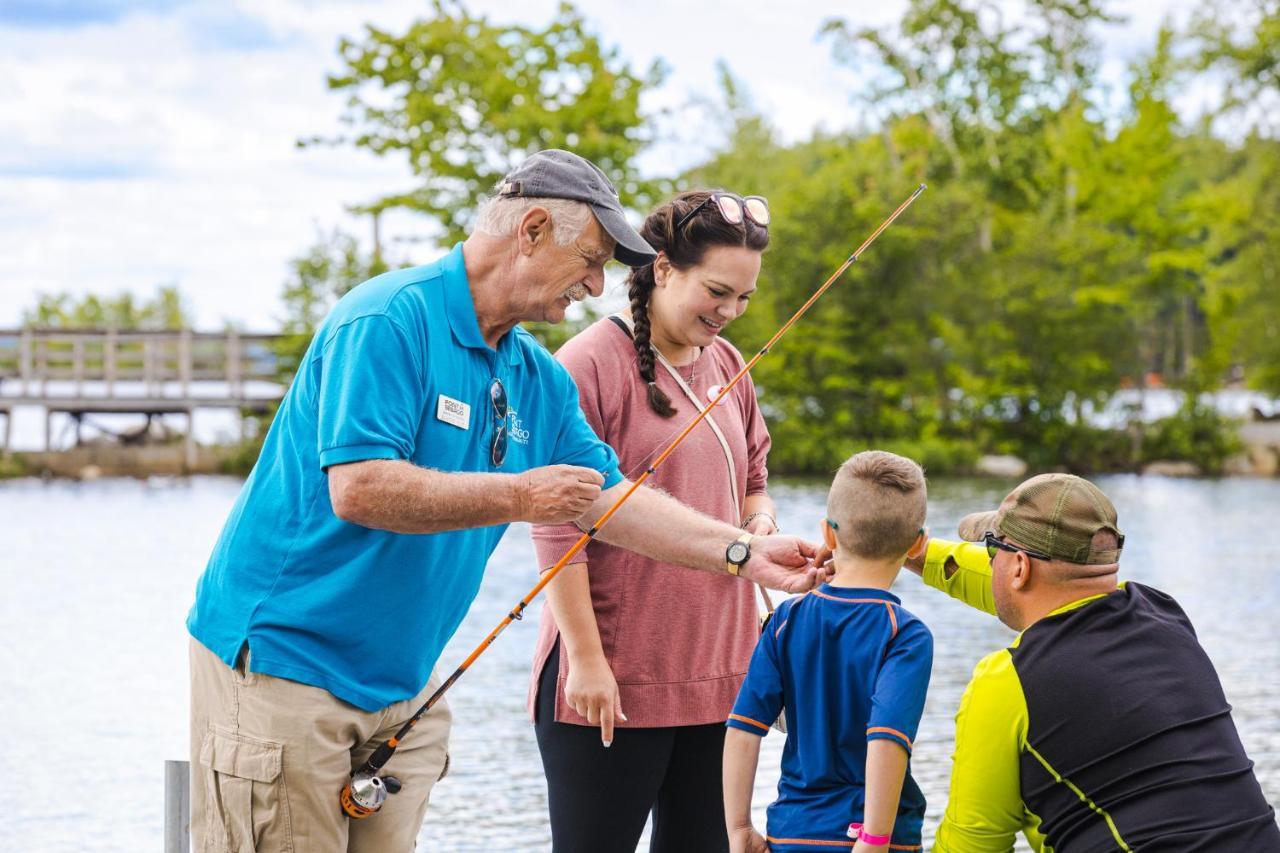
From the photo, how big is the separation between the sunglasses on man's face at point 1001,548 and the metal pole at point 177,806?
1.74 metres

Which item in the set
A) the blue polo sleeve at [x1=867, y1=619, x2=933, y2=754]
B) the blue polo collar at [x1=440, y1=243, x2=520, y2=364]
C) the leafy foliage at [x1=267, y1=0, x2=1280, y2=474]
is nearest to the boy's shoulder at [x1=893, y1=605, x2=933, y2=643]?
the blue polo sleeve at [x1=867, y1=619, x2=933, y2=754]

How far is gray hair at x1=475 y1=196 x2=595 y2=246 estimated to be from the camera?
249cm

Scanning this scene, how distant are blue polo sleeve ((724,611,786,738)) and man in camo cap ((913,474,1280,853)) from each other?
34 centimetres

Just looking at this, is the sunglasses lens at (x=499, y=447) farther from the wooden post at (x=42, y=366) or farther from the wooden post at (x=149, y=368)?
the wooden post at (x=42, y=366)

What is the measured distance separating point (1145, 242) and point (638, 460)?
33212mm

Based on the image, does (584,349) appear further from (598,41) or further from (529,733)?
(598,41)

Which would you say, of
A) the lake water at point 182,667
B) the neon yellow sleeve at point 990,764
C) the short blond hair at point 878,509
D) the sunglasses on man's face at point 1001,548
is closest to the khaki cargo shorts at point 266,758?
the short blond hair at point 878,509

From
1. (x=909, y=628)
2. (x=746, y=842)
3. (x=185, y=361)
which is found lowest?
(x=185, y=361)

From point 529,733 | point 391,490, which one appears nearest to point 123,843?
point 529,733

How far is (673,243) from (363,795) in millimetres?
1241

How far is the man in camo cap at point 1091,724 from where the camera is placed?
2.29 m

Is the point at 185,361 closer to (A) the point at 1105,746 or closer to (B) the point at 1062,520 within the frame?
(B) the point at 1062,520

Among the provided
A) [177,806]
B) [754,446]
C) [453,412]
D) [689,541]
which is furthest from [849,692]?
[177,806]

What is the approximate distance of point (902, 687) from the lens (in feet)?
8.16
